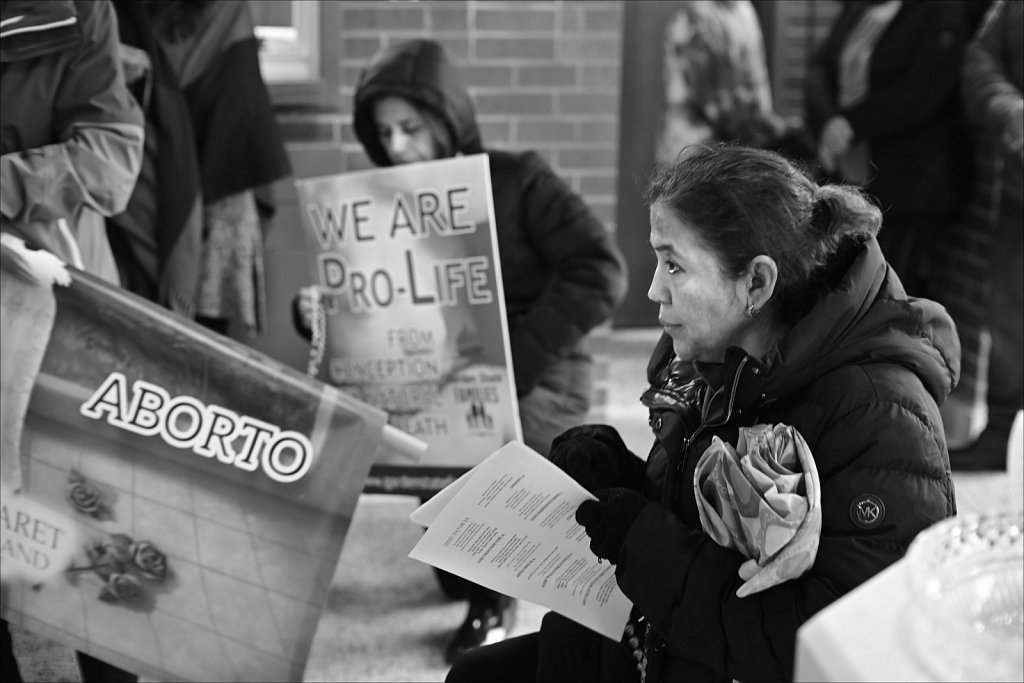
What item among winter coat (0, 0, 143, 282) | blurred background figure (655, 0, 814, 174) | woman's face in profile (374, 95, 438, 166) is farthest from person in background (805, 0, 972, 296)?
winter coat (0, 0, 143, 282)

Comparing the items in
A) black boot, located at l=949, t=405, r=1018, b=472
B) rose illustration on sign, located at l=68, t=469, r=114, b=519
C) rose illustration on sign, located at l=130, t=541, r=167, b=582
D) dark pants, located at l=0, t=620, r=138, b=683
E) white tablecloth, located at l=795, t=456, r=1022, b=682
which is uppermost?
white tablecloth, located at l=795, t=456, r=1022, b=682

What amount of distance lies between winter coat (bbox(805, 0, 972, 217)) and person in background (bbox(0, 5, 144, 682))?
2865 mm

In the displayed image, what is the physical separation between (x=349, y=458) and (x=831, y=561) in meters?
1.16

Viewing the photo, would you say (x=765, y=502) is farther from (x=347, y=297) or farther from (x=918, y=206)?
(x=918, y=206)

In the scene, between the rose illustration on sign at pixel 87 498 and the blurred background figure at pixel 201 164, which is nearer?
the rose illustration on sign at pixel 87 498

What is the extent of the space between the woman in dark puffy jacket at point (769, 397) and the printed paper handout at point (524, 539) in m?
0.06

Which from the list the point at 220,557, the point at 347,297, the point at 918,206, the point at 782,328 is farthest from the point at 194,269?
the point at 918,206

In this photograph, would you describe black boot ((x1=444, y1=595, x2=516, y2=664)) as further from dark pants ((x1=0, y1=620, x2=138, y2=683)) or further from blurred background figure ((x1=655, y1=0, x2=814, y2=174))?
blurred background figure ((x1=655, y1=0, x2=814, y2=174))

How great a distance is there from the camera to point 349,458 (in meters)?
2.52

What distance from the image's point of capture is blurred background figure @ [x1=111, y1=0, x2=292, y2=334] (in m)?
3.48

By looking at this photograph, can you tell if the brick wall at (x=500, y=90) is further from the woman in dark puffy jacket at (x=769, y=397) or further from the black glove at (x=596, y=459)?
the woman in dark puffy jacket at (x=769, y=397)

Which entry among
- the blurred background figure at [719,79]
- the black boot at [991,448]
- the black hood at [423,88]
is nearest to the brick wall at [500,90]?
the black hood at [423,88]

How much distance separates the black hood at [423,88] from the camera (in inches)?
125

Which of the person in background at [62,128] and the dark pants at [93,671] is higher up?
the person in background at [62,128]
